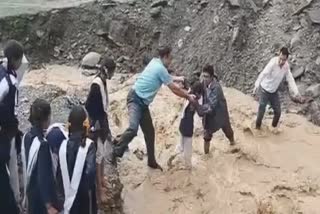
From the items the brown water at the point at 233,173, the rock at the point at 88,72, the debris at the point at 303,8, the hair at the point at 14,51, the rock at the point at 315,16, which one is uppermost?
the debris at the point at 303,8

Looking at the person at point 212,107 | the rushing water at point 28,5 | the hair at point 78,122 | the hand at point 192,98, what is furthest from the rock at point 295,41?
the hair at point 78,122

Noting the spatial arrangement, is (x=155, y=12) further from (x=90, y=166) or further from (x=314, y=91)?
(x=90, y=166)

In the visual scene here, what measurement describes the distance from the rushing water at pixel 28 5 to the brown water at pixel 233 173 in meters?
3.57

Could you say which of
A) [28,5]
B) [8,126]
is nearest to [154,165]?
[8,126]

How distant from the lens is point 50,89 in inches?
402

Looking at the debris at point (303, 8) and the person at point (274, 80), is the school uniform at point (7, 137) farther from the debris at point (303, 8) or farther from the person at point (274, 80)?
the debris at point (303, 8)

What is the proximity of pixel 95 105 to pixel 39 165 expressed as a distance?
1907 mm

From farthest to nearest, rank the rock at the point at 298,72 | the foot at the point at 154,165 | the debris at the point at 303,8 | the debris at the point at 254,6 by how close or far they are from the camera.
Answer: the debris at the point at 254,6 → the debris at the point at 303,8 → the rock at the point at 298,72 → the foot at the point at 154,165

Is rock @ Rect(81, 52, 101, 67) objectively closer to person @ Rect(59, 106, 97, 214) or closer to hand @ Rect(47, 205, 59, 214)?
person @ Rect(59, 106, 97, 214)

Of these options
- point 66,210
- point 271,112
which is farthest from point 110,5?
point 66,210

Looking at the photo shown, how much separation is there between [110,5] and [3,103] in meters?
7.56

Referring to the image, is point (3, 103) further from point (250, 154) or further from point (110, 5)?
point (110, 5)

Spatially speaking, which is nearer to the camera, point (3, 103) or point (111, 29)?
point (3, 103)

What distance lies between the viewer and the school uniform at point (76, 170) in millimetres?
5449
